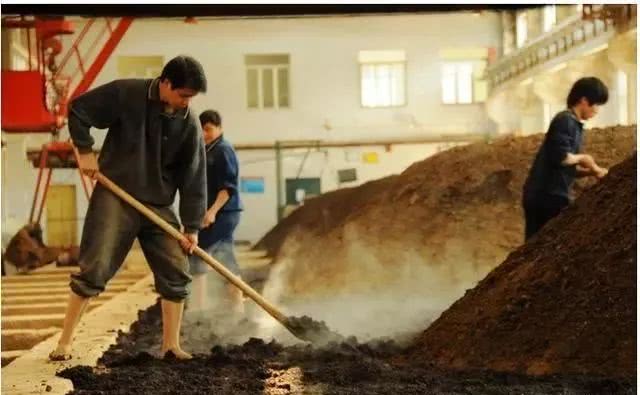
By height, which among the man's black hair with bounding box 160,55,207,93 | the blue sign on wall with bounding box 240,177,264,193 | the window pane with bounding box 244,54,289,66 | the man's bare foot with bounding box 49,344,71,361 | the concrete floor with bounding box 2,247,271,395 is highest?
the window pane with bounding box 244,54,289,66

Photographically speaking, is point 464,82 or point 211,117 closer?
point 211,117

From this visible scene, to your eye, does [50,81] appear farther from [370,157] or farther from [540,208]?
[540,208]

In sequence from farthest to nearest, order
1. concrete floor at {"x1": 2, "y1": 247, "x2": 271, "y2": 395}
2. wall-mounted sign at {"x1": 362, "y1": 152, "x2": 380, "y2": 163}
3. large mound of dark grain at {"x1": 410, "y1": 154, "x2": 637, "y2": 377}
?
wall-mounted sign at {"x1": 362, "y1": 152, "x2": 380, "y2": 163} → concrete floor at {"x1": 2, "y1": 247, "x2": 271, "y2": 395} → large mound of dark grain at {"x1": 410, "y1": 154, "x2": 637, "y2": 377}

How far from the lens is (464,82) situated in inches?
154

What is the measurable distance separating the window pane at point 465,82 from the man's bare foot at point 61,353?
165 centimetres

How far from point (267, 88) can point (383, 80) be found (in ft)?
1.41

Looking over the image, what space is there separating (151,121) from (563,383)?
141 cm

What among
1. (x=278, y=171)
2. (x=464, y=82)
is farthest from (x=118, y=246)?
(x=464, y=82)

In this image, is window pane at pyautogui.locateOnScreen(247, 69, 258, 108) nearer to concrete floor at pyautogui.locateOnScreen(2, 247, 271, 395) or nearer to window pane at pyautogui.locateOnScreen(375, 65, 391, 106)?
window pane at pyautogui.locateOnScreen(375, 65, 391, 106)

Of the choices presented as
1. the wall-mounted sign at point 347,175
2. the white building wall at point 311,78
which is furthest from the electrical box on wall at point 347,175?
the white building wall at point 311,78

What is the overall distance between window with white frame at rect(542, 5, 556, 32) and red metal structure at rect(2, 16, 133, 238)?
1467 mm

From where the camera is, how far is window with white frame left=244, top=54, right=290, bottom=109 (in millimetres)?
3695

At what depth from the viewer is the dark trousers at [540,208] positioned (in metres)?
3.94

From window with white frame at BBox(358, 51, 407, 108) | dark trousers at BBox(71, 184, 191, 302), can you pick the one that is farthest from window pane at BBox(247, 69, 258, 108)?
dark trousers at BBox(71, 184, 191, 302)
